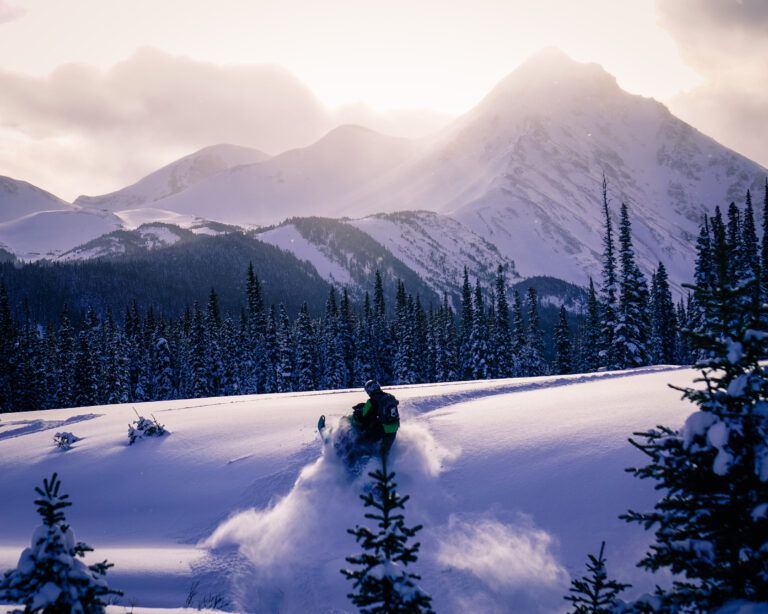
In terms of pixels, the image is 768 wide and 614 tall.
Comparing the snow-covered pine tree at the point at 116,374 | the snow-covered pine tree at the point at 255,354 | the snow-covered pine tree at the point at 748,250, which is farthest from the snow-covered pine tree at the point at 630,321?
the snow-covered pine tree at the point at 116,374

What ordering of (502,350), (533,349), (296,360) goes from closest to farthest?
(502,350) < (296,360) < (533,349)

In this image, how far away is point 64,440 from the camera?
14.9m

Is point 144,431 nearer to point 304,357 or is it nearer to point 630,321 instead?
point 630,321

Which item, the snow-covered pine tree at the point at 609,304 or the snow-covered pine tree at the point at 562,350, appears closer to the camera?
the snow-covered pine tree at the point at 609,304

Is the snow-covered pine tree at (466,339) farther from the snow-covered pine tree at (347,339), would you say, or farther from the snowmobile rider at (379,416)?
the snowmobile rider at (379,416)

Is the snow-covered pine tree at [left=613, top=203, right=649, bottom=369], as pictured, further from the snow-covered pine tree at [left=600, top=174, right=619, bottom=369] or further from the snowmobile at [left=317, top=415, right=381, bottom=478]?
the snowmobile at [left=317, top=415, right=381, bottom=478]

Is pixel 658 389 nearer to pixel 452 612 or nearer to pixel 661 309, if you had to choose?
pixel 452 612

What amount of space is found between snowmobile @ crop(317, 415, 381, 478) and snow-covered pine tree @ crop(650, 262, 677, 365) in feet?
195

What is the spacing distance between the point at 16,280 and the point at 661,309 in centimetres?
19428

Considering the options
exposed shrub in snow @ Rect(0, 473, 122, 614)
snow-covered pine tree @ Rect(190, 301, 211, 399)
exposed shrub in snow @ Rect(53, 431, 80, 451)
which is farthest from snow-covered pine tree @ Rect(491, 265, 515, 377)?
exposed shrub in snow @ Rect(0, 473, 122, 614)

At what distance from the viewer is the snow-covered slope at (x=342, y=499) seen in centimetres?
782

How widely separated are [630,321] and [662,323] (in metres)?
26.4

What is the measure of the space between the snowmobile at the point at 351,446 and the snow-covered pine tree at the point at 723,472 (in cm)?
778

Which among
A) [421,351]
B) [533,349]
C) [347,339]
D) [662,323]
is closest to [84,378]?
[347,339]
